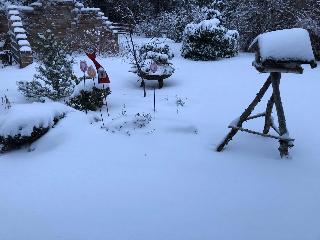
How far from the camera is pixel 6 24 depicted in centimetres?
1200

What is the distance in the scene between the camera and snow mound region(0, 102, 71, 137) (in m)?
5.01

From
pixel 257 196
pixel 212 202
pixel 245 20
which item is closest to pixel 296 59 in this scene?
pixel 257 196

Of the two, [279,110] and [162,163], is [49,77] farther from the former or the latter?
[279,110]

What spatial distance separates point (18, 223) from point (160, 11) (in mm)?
16985

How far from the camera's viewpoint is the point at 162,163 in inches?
181

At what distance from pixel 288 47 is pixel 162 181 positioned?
231cm

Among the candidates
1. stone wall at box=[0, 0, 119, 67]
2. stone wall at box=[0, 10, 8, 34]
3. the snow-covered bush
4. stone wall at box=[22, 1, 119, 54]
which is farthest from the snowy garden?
the snow-covered bush

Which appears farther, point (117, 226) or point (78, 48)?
point (78, 48)

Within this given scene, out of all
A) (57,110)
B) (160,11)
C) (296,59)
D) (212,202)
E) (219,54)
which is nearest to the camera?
(212,202)

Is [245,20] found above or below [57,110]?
above

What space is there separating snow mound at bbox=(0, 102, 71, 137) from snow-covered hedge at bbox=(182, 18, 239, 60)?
23.0ft

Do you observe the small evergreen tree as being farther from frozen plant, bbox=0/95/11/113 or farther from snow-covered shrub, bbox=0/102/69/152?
snow-covered shrub, bbox=0/102/69/152

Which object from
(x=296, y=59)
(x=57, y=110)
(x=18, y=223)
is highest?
(x=296, y=59)

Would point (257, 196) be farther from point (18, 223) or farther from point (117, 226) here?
point (18, 223)
